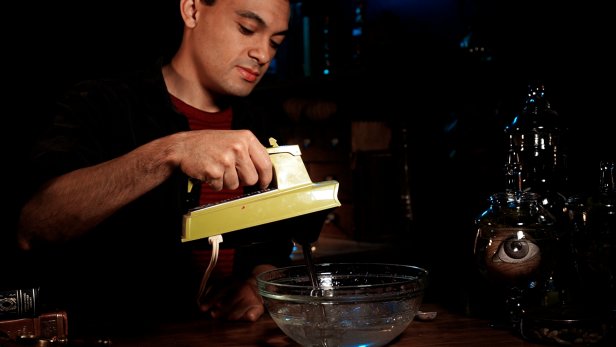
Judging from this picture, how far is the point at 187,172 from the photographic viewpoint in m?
1.41

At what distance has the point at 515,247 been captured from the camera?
1.26m

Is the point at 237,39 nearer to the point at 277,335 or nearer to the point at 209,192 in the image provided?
the point at 209,192

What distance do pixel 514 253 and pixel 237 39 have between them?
1.18 meters

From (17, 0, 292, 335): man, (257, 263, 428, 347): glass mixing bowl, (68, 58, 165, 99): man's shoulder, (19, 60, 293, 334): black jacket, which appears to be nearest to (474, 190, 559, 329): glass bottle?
(257, 263, 428, 347): glass mixing bowl

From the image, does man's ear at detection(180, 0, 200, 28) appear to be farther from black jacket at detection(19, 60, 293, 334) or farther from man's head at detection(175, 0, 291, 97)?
black jacket at detection(19, 60, 293, 334)

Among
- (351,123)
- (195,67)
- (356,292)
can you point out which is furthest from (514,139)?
(351,123)

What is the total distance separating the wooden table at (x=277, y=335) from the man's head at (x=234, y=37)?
952 millimetres

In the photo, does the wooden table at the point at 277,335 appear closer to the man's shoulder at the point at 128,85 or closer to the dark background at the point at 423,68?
the man's shoulder at the point at 128,85

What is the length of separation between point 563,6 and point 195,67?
60.5 inches

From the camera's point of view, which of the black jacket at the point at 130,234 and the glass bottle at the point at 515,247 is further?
the black jacket at the point at 130,234

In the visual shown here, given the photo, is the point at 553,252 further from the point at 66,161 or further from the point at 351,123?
→ the point at 351,123

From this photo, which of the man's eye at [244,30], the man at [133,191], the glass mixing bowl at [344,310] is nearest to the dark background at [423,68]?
the man at [133,191]

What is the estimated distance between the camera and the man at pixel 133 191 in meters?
1.69

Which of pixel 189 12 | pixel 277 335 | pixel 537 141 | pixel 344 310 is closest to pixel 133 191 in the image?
pixel 277 335
